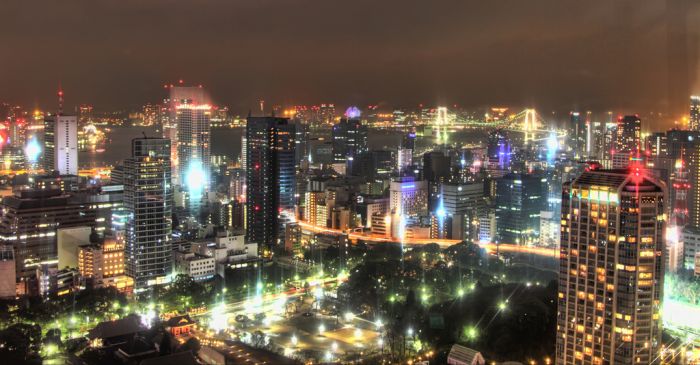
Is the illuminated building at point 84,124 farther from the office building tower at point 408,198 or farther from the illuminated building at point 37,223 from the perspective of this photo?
the office building tower at point 408,198

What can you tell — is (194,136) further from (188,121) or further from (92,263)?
(92,263)

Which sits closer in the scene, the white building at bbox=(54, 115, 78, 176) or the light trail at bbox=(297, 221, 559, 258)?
the light trail at bbox=(297, 221, 559, 258)

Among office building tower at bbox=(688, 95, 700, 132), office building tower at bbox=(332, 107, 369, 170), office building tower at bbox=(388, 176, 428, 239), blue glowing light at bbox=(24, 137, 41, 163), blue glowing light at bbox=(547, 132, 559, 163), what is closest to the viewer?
office building tower at bbox=(688, 95, 700, 132)

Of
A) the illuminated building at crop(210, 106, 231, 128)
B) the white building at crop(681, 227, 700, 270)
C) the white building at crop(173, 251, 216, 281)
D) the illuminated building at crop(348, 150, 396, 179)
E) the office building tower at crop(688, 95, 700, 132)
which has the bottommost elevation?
the white building at crop(173, 251, 216, 281)

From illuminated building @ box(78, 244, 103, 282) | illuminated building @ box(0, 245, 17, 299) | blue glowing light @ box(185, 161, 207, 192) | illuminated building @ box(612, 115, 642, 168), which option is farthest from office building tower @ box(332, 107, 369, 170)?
illuminated building @ box(0, 245, 17, 299)

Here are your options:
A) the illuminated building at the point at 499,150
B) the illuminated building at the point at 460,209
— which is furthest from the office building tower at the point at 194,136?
the illuminated building at the point at 499,150

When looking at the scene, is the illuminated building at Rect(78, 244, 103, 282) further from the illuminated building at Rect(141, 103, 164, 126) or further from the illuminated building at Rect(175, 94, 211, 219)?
the illuminated building at Rect(141, 103, 164, 126)
